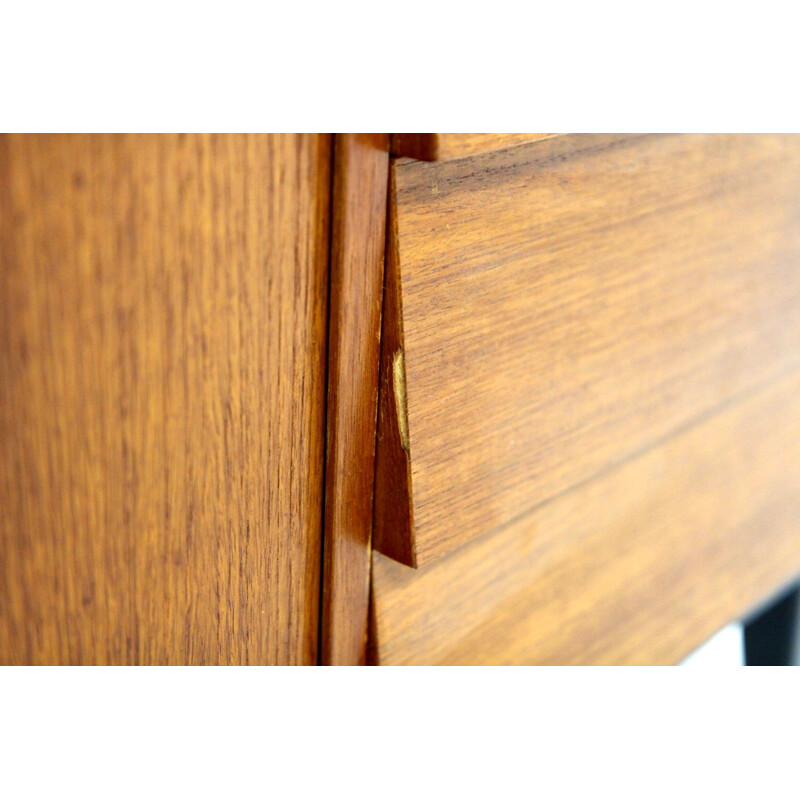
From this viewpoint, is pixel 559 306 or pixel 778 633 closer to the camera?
pixel 559 306

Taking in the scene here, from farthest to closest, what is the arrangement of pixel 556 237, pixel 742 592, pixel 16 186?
pixel 742 592 → pixel 556 237 → pixel 16 186

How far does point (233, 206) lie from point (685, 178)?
230 millimetres

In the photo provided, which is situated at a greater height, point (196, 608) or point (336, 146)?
point (336, 146)

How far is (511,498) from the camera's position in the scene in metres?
0.38

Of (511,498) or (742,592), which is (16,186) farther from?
(742,592)

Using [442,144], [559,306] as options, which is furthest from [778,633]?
[442,144]

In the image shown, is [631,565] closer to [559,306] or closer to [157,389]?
[559,306]

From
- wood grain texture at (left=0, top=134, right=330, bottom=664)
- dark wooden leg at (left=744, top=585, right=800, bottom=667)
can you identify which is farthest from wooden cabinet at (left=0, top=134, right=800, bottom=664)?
dark wooden leg at (left=744, top=585, right=800, bottom=667)

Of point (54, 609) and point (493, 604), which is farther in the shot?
point (493, 604)

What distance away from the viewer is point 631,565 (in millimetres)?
496

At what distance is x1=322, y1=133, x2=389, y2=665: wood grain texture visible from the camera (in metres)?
0.29

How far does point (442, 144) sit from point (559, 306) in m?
0.11

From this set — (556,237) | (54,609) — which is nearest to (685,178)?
(556,237)

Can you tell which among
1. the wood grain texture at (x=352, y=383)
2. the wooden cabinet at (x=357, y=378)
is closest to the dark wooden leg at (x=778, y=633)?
the wooden cabinet at (x=357, y=378)
